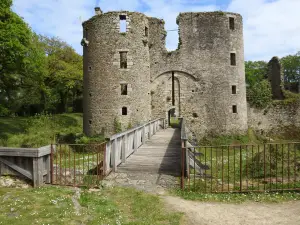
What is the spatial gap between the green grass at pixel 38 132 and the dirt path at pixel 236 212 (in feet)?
41.9

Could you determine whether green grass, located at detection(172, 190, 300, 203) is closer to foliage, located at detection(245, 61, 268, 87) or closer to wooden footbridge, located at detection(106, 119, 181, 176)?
wooden footbridge, located at detection(106, 119, 181, 176)

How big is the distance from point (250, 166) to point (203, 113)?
34.1ft

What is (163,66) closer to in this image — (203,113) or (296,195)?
(203,113)

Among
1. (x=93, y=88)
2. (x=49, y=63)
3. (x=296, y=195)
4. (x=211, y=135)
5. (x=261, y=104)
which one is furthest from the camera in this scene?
(x=49, y=63)

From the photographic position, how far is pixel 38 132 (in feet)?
71.3

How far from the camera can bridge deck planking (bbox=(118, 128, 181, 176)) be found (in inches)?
331

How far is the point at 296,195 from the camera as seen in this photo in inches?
254

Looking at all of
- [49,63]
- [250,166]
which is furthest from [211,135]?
[49,63]

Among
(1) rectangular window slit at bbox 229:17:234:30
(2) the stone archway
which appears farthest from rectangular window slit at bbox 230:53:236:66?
(2) the stone archway

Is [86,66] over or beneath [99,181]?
over

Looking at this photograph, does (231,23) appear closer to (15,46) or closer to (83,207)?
(15,46)

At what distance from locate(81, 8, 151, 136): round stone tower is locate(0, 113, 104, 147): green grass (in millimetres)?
1629

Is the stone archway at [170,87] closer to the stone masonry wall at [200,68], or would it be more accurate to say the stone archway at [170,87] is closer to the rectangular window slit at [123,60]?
the stone masonry wall at [200,68]

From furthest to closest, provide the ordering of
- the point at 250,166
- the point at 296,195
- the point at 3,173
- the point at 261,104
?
the point at 261,104
the point at 250,166
the point at 3,173
the point at 296,195
